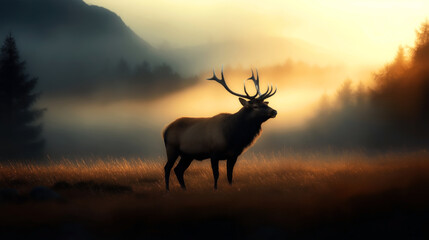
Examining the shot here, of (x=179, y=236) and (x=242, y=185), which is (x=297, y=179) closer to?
(x=242, y=185)

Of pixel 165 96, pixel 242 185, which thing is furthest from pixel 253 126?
pixel 165 96

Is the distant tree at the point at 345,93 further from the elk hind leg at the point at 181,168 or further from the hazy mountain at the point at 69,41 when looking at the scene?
the hazy mountain at the point at 69,41

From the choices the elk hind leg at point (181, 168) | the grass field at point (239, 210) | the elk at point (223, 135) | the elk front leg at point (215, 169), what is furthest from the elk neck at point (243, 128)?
the elk hind leg at point (181, 168)

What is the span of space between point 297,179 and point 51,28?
134856 millimetres

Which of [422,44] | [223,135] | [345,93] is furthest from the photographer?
[345,93]

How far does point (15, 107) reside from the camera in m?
31.8

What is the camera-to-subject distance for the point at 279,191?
11.2m

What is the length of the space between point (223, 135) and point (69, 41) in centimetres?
12223

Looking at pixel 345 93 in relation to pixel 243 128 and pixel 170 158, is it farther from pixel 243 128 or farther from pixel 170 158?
pixel 170 158

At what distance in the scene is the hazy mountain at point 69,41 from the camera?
271 feet

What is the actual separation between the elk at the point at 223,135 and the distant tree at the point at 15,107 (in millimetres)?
21246

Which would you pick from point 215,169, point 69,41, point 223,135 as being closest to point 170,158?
point 215,169

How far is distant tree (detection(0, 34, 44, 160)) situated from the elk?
21.2 metres

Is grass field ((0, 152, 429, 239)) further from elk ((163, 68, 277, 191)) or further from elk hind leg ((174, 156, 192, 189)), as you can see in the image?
elk ((163, 68, 277, 191))
